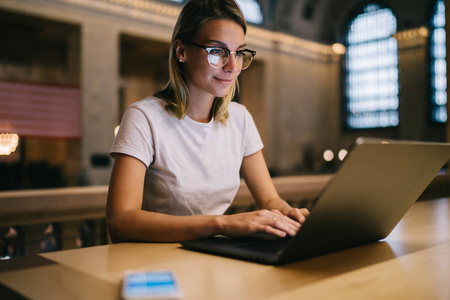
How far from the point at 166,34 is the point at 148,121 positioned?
32.9ft

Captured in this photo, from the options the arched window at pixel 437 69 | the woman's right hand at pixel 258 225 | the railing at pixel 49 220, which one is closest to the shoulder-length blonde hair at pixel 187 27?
the woman's right hand at pixel 258 225

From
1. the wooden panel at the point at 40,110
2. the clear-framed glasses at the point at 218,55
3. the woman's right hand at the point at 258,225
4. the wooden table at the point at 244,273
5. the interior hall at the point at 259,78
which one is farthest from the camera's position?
the interior hall at the point at 259,78

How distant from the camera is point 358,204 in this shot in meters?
0.93

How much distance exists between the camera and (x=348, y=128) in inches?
632

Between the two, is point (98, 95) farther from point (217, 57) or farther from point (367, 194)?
point (367, 194)

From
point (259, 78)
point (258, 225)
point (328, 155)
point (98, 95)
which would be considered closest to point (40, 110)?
point (98, 95)

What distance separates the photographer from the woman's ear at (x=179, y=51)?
A: 67.1 inches

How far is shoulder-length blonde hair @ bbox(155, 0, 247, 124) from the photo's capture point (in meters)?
1.62

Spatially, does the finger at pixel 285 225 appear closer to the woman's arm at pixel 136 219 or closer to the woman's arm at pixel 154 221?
the woman's arm at pixel 154 221

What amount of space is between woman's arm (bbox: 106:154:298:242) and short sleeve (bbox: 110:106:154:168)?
0.02m

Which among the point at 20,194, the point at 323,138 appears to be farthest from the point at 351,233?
the point at 323,138

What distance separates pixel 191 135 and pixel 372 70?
A: 1492cm

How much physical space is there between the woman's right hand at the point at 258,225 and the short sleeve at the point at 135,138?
1.54ft

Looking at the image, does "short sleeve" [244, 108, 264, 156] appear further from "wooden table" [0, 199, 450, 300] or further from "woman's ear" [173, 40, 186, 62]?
"wooden table" [0, 199, 450, 300]
